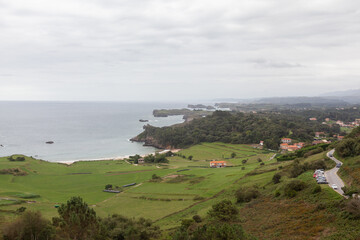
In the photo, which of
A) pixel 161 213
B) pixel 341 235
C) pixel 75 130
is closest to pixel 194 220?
pixel 161 213

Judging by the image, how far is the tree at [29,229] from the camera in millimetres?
20422

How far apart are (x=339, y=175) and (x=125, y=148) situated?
93.4 m

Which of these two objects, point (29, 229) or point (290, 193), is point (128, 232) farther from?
point (290, 193)

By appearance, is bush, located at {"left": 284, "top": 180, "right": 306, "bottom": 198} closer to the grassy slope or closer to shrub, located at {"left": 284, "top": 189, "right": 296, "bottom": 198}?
shrub, located at {"left": 284, "top": 189, "right": 296, "bottom": 198}

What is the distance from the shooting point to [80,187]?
53.3 m

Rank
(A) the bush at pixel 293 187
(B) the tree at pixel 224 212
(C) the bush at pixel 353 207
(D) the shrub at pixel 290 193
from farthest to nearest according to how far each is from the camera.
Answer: (A) the bush at pixel 293 187
(D) the shrub at pixel 290 193
(B) the tree at pixel 224 212
(C) the bush at pixel 353 207

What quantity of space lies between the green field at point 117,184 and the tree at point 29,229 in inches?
546

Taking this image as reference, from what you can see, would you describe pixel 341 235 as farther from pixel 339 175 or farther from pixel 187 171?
pixel 187 171

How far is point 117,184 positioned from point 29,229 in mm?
33705

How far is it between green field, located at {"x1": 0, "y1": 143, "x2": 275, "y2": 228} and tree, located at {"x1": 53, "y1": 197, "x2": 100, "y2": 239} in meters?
10.6

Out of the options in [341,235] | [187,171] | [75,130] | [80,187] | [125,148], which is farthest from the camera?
[75,130]

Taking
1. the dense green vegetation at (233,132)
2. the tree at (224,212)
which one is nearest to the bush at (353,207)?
the tree at (224,212)

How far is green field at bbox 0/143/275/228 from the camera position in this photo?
122 feet

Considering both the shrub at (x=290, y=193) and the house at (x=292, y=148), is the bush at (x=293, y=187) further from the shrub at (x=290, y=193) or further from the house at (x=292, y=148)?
the house at (x=292, y=148)
